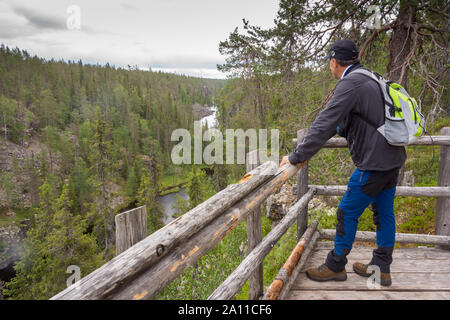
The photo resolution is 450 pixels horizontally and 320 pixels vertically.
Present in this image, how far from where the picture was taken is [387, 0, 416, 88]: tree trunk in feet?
21.6

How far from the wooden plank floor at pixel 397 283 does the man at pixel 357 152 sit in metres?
0.12

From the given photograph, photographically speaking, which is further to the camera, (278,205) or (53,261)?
(53,261)

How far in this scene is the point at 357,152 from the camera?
2.63 meters

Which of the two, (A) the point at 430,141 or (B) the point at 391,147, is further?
(A) the point at 430,141

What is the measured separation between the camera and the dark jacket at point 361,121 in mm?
2436

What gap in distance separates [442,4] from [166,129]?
3334 inches

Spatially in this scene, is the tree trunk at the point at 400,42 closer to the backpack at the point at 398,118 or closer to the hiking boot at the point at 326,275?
the backpack at the point at 398,118

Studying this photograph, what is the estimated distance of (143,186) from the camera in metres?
37.1

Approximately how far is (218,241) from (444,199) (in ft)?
11.9

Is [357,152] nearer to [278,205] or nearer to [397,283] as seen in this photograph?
[397,283]

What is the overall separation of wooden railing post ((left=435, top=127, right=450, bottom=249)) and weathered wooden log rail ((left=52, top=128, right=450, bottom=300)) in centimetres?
1

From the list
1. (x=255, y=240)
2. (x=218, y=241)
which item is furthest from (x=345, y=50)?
(x=218, y=241)
